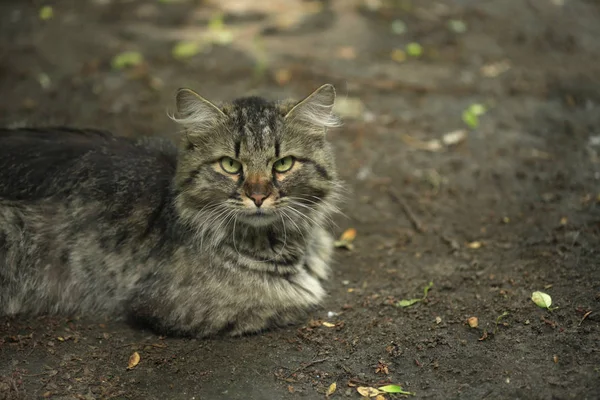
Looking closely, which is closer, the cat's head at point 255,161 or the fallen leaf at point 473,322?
the cat's head at point 255,161

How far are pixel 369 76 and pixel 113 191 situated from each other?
4.03 meters

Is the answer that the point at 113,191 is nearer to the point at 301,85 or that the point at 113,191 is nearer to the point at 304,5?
the point at 301,85

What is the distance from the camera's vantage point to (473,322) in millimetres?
4207

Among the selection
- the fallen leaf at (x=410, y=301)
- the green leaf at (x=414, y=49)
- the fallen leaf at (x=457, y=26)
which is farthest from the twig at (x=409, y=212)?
the fallen leaf at (x=457, y=26)

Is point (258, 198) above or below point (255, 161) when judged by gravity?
below

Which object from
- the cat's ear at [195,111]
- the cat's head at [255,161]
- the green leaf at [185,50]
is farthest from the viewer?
the green leaf at [185,50]

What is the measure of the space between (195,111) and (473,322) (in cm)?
235

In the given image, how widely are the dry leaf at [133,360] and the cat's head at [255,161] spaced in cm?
95

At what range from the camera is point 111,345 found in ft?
13.9

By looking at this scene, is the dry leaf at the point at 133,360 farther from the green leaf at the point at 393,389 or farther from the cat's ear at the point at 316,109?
the cat's ear at the point at 316,109

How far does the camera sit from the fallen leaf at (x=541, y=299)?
4.20 meters

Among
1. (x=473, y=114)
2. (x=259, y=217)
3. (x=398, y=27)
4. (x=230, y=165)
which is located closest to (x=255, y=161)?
(x=230, y=165)

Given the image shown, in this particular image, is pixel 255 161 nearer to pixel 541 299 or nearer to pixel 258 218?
pixel 258 218

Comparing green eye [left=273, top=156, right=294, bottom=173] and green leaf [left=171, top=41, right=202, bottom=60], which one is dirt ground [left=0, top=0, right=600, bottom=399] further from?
green eye [left=273, top=156, right=294, bottom=173]
